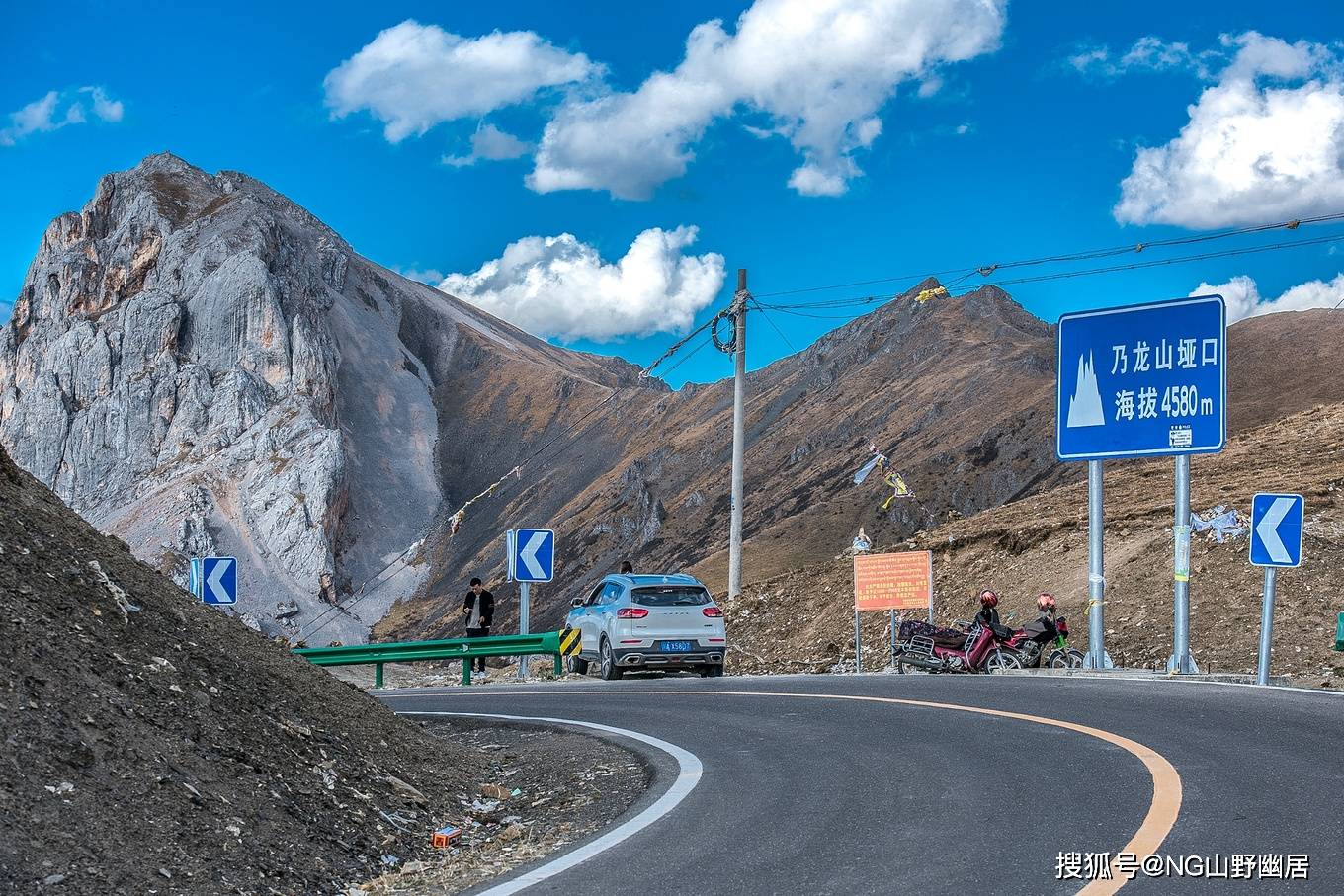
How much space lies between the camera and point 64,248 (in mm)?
126938

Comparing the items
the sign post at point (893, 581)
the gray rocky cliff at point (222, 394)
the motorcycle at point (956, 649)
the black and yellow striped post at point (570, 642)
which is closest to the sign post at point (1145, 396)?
the motorcycle at point (956, 649)

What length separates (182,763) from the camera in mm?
6582

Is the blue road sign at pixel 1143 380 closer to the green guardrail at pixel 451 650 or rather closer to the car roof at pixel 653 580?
the car roof at pixel 653 580

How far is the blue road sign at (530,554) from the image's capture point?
2206cm

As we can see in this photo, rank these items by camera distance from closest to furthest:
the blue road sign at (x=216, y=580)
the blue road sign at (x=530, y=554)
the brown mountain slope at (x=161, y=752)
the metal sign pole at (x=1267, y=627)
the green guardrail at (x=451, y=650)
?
the brown mountain slope at (x=161, y=752), the metal sign pole at (x=1267, y=627), the blue road sign at (x=216, y=580), the blue road sign at (x=530, y=554), the green guardrail at (x=451, y=650)

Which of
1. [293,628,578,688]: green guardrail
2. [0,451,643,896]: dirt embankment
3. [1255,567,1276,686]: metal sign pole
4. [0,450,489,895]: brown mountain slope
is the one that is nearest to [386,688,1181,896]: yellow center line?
[0,451,643,896]: dirt embankment

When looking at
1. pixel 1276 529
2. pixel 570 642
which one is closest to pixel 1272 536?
pixel 1276 529

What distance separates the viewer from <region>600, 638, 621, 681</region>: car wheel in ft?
64.7

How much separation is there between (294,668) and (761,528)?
66.6m

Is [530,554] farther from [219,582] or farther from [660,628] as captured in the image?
[219,582]

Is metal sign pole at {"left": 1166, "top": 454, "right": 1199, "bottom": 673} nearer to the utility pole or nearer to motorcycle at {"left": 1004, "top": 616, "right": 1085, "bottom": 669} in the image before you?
motorcycle at {"left": 1004, "top": 616, "right": 1085, "bottom": 669}

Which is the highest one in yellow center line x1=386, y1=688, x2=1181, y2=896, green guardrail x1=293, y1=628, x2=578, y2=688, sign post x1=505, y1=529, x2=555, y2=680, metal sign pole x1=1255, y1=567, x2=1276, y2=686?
sign post x1=505, y1=529, x2=555, y2=680

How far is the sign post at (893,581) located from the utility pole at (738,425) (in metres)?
9.68

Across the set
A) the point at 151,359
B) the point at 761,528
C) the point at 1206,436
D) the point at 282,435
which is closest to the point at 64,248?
the point at 151,359
